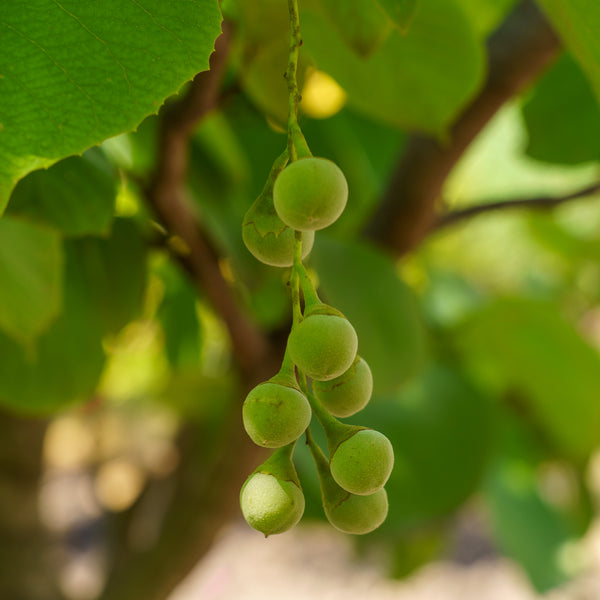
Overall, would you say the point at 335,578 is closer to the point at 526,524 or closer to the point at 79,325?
the point at 526,524

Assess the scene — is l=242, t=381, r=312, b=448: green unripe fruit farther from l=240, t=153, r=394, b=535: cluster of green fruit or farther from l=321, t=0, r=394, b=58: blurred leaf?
l=321, t=0, r=394, b=58: blurred leaf

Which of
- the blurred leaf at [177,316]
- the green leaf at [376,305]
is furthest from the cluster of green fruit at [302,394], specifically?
the blurred leaf at [177,316]

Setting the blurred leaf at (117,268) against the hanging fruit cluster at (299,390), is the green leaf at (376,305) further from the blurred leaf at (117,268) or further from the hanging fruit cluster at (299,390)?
the hanging fruit cluster at (299,390)

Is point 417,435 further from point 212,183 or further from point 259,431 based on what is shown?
point 259,431

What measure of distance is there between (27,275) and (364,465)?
0.20 metres

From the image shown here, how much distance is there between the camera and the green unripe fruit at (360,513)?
16cm

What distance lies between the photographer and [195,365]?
0.74 meters

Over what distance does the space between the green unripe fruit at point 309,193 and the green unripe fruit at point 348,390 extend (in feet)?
0.12

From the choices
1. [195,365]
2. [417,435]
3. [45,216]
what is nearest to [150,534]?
[195,365]

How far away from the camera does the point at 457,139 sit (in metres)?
0.48

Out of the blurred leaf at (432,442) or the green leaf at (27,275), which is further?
the blurred leaf at (432,442)

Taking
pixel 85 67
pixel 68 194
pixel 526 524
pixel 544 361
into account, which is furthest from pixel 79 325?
pixel 526 524

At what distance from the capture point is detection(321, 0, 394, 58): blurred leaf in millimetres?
219

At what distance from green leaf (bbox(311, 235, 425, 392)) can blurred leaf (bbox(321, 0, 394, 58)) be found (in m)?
0.18
